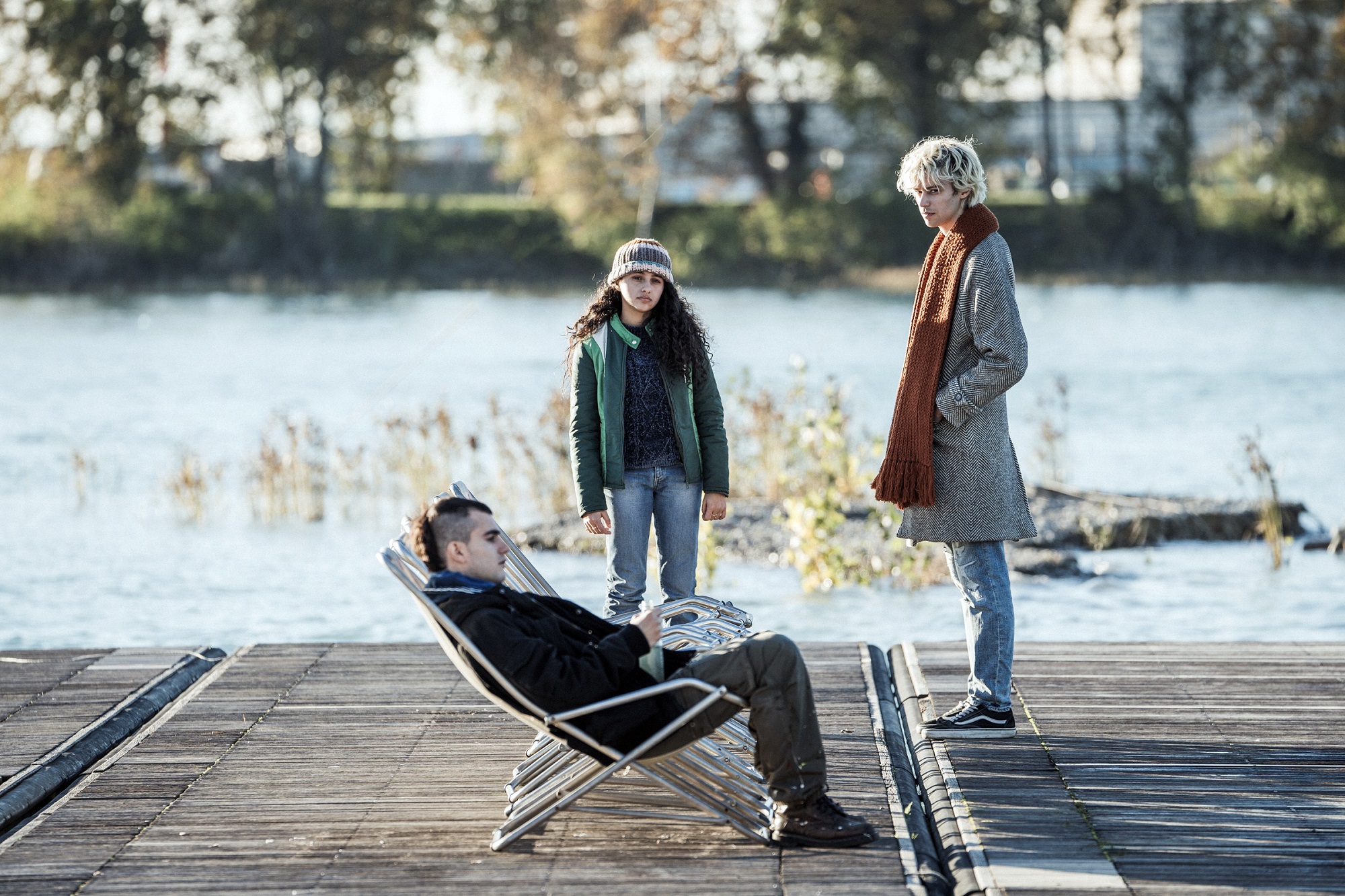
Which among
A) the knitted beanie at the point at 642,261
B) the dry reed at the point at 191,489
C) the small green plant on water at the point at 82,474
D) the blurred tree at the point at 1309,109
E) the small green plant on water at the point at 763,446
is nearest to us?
the knitted beanie at the point at 642,261

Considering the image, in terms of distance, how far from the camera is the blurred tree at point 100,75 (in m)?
40.1

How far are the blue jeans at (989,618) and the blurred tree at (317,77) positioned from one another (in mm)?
38843

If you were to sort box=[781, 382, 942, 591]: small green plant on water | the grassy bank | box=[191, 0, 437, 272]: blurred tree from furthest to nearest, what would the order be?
box=[191, 0, 437, 272]: blurred tree → the grassy bank → box=[781, 382, 942, 591]: small green plant on water

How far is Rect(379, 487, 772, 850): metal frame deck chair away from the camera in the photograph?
357 cm

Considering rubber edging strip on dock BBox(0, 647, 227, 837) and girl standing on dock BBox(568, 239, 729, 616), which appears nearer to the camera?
rubber edging strip on dock BBox(0, 647, 227, 837)

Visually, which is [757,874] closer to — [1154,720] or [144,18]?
[1154,720]

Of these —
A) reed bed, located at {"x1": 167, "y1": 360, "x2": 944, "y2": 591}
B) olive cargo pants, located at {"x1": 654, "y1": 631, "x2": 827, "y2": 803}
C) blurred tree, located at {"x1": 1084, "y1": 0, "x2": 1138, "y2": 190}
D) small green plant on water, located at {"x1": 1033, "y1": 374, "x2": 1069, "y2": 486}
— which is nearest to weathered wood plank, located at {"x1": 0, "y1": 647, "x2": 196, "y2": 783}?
olive cargo pants, located at {"x1": 654, "y1": 631, "x2": 827, "y2": 803}

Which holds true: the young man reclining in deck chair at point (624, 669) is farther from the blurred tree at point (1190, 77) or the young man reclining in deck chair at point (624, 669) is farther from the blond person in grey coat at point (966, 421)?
the blurred tree at point (1190, 77)

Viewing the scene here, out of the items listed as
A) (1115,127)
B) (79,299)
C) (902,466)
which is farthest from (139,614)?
(1115,127)

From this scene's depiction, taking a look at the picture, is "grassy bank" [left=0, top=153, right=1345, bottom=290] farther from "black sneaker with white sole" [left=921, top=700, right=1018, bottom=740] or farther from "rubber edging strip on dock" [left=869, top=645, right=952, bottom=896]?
"black sneaker with white sole" [left=921, top=700, right=1018, bottom=740]

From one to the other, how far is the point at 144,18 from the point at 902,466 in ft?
135

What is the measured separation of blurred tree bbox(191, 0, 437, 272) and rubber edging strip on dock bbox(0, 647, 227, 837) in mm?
37417

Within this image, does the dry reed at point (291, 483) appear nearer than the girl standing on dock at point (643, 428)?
No

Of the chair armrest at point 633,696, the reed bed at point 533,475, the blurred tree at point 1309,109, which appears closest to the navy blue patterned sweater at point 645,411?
the chair armrest at point 633,696
